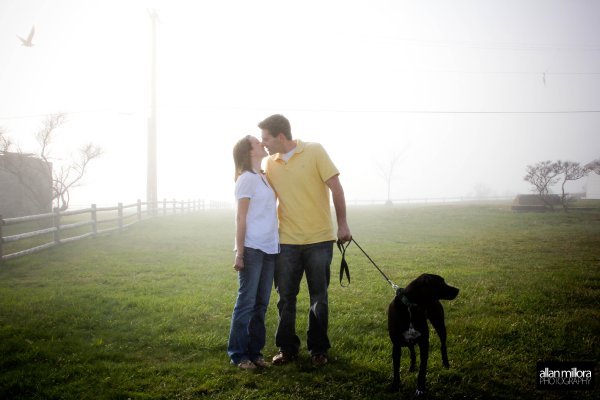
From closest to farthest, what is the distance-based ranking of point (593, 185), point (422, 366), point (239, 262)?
1. point (422, 366)
2. point (239, 262)
3. point (593, 185)

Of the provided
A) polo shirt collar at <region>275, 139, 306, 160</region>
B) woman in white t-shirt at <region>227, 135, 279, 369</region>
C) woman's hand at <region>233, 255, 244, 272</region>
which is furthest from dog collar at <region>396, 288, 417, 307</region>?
polo shirt collar at <region>275, 139, 306, 160</region>

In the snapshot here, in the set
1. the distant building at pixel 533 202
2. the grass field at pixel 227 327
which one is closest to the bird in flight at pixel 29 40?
the grass field at pixel 227 327

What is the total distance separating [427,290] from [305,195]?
4.88ft

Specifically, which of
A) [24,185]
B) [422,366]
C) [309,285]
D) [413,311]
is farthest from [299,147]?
[24,185]

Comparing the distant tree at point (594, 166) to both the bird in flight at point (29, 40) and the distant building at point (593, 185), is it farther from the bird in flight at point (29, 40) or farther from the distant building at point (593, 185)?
the distant building at point (593, 185)

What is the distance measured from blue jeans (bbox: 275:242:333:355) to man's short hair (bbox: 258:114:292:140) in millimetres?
1180

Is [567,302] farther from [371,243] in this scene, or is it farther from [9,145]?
[9,145]

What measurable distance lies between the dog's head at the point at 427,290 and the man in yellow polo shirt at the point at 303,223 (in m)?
0.80

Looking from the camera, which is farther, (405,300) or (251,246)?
(251,246)

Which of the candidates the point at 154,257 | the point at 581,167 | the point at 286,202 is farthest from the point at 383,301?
the point at 581,167

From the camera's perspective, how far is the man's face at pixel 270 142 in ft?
12.5

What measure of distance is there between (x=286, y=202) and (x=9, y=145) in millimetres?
20796

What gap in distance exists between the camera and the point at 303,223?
3768 millimetres

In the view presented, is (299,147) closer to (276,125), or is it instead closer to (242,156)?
(276,125)
